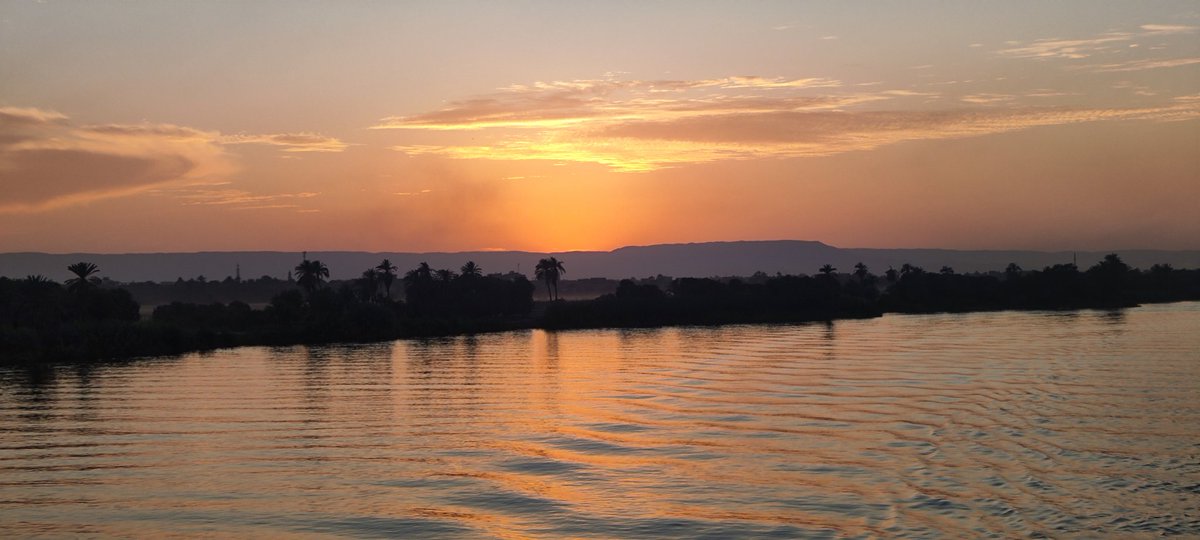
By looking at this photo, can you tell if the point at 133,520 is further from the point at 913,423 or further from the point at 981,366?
the point at 981,366

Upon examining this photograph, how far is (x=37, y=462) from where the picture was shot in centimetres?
3528

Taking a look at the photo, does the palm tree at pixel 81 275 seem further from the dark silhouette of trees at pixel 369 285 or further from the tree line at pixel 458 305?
the dark silhouette of trees at pixel 369 285

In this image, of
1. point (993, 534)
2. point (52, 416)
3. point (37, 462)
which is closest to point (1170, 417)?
point (993, 534)

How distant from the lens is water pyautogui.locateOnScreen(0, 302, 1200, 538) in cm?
2620

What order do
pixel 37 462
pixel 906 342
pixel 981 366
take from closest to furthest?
pixel 37 462
pixel 981 366
pixel 906 342

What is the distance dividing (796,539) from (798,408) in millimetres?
21827

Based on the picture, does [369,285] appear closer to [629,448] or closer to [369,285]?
[369,285]

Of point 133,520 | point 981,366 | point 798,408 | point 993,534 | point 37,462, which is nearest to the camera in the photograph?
point 993,534

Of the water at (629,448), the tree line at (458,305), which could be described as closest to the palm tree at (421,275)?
the tree line at (458,305)

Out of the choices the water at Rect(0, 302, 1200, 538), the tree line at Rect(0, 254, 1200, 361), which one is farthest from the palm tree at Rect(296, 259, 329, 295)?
the water at Rect(0, 302, 1200, 538)

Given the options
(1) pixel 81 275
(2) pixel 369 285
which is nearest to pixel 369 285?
(2) pixel 369 285

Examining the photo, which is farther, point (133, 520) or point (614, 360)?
point (614, 360)

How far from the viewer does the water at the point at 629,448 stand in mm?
26203

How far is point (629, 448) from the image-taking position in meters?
36.7
